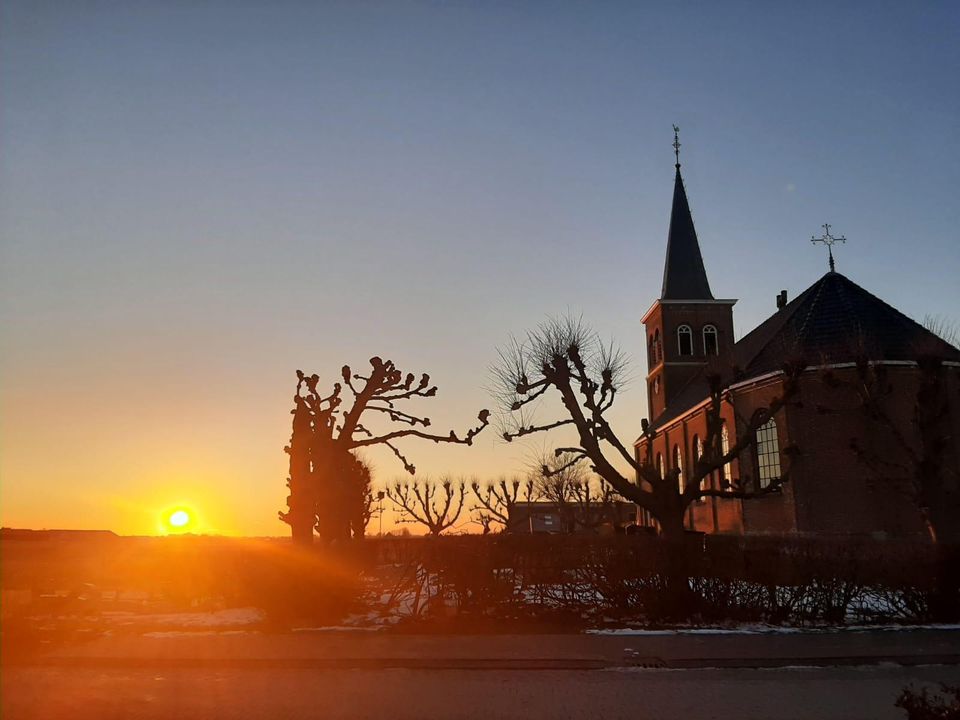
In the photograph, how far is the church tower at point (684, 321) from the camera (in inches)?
1902

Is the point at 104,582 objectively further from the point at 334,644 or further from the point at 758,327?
the point at 758,327

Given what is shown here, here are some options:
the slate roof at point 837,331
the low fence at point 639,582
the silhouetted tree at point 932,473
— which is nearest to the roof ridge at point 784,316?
the slate roof at point 837,331

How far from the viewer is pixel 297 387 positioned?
904 inches

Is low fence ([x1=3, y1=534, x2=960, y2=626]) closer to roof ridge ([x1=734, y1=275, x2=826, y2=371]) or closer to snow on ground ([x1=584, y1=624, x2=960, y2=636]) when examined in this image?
snow on ground ([x1=584, y1=624, x2=960, y2=636])

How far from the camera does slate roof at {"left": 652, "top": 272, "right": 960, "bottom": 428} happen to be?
1206 inches

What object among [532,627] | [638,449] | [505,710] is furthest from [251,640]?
[638,449]

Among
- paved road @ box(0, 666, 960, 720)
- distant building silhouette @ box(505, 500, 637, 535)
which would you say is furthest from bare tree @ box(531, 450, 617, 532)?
paved road @ box(0, 666, 960, 720)

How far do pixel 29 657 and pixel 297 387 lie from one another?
12.6m

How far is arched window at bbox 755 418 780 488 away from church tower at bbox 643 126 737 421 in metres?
13.5

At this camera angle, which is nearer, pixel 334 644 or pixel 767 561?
pixel 334 644

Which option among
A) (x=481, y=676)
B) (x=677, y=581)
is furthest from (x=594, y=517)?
(x=481, y=676)

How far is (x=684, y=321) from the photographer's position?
1909 inches

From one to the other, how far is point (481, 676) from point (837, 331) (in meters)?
28.1

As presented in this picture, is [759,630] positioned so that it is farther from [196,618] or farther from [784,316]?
[784,316]
